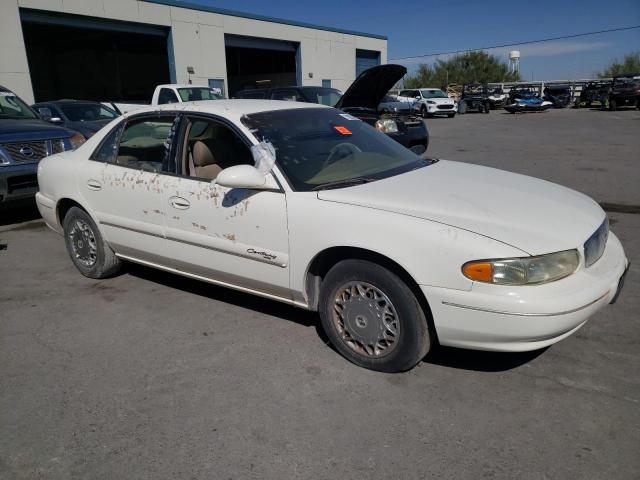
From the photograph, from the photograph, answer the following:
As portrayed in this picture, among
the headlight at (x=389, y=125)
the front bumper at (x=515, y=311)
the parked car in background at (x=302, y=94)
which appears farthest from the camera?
the parked car in background at (x=302, y=94)

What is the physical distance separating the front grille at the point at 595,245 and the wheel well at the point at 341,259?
0.90 metres

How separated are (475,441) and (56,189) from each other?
4.12 metres

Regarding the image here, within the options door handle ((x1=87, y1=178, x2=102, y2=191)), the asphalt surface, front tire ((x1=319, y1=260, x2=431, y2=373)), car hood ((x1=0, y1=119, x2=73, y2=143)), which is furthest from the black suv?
front tire ((x1=319, y1=260, x2=431, y2=373))

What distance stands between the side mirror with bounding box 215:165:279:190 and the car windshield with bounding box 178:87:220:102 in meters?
11.9

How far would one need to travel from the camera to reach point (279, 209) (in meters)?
3.26

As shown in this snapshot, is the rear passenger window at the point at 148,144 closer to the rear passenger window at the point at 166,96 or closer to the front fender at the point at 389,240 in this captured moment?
the front fender at the point at 389,240

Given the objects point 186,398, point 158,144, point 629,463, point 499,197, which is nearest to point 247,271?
point 186,398

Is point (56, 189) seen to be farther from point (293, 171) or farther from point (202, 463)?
point (202, 463)

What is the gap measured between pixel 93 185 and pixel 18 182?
305cm

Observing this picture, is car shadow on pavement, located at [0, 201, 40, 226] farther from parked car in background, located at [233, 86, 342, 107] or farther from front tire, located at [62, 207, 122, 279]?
parked car in background, located at [233, 86, 342, 107]

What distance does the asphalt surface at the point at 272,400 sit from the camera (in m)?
2.40

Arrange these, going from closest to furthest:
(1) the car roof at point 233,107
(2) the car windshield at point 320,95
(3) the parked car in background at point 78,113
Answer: (1) the car roof at point 233,107 → (3) the parked car in background at point 78,113 → (2) the car windshield at point 320,95

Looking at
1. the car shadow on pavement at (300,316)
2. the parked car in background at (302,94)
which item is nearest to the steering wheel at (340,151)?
the car shadow on pavement at (300,316)

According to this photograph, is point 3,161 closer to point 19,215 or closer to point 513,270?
point 19,215
